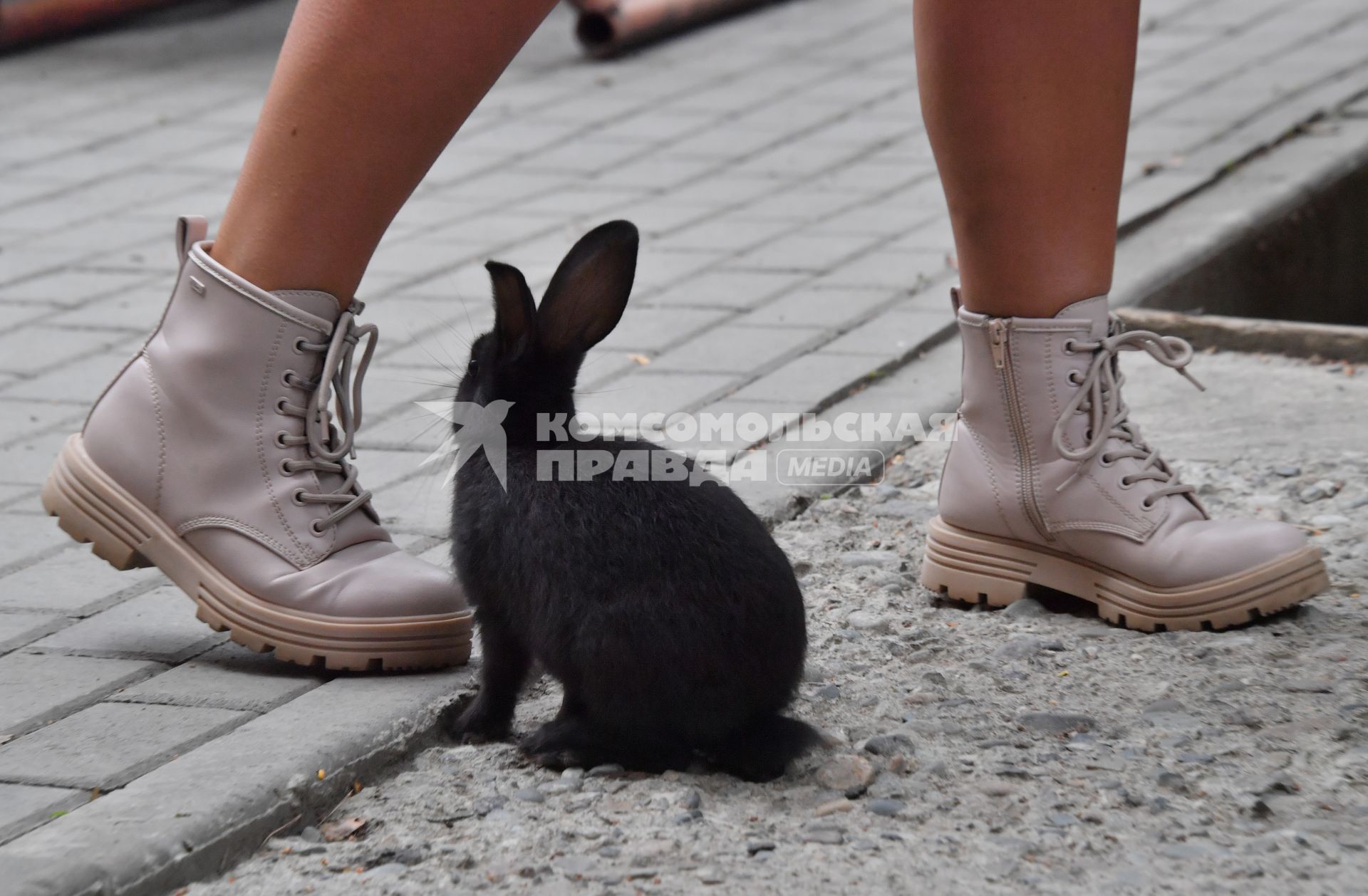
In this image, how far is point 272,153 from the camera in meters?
2.23

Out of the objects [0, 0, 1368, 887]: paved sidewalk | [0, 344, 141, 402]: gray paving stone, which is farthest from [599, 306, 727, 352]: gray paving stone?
[0, 344, 141, 402]: gray paving stone

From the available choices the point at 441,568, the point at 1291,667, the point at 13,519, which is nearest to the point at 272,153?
the point at 441,568

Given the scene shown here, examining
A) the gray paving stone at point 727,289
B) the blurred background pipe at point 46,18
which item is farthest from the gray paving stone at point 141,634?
the blurred background pipe at point 46,18

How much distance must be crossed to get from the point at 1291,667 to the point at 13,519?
7.04ft

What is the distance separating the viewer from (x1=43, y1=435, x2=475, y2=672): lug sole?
2.25 m

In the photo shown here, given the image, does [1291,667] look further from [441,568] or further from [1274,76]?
[1274,76]

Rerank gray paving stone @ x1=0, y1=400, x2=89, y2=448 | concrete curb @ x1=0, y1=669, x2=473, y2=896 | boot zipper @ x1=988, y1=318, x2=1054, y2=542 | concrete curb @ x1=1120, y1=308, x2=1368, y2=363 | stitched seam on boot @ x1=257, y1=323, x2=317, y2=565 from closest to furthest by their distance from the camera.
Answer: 1. concrete curb @ x1=0, y1=669, x2=473, y2=896
2. stitched seam on boot @ x1=257, y1=323, x2=317, y2=565
3. boot zipper @ x1=988, y1=318, x2=1054, y2=542
4. gray paving stone @ x1=0, y1=400, x2=89, y2=448
5. concrete curb @ x1=1120, y1=308, x2=1368, y2=363

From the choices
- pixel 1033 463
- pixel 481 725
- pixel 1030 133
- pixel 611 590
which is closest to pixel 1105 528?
pixel 1033 463

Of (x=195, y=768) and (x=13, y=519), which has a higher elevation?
(x=13, y=519)

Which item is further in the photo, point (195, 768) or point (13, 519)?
point (13, 519)

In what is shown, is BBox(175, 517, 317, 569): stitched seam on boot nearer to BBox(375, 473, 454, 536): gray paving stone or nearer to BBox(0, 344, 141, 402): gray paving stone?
BBox(375, 473, 454, 536): gray paving stone

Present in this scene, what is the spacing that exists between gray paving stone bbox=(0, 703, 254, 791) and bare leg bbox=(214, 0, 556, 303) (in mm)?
611

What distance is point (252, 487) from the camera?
91.4 inches

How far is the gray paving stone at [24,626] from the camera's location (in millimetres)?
2381
